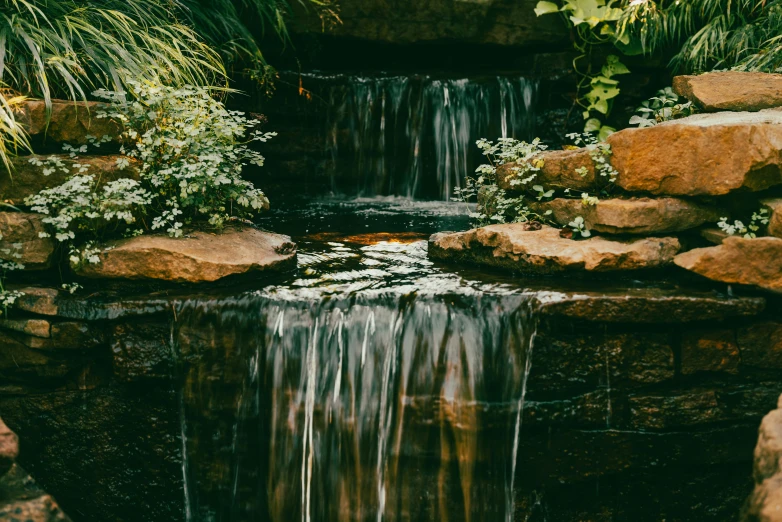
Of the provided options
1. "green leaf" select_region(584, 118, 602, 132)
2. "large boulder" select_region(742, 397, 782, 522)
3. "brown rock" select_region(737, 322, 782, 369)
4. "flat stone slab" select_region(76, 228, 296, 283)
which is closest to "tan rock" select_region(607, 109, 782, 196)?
"brown rock" select_region(737, 322, 782, 369)

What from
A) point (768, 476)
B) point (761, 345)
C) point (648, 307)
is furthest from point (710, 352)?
point (768, 476)

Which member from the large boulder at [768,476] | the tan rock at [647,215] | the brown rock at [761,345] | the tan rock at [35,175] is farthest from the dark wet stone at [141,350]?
the brown rock at [761,345]

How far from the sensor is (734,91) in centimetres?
435

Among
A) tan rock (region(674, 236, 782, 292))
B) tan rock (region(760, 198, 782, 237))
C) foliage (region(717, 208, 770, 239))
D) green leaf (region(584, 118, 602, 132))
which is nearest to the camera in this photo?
tan rock (region(674, 236, 782, 292))

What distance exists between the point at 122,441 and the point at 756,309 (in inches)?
132

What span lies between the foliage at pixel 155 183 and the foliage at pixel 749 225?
2613 millimetres

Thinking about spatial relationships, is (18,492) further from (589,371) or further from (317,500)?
(589,371)

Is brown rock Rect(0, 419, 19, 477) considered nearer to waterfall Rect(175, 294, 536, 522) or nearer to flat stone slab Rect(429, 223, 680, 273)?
waterfall Rect(175, 294, 536, 522)

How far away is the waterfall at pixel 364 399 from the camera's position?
11.7 feet

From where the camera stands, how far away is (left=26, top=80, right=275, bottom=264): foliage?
3.74 meters

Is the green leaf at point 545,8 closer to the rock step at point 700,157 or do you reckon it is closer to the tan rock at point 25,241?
the rock step at point 700,157

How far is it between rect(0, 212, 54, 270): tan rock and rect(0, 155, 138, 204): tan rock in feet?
0.43

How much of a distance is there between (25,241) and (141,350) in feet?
2.83

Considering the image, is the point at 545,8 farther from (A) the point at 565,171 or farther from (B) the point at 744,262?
(B) the point at 744,262
